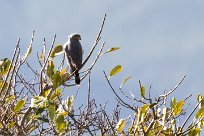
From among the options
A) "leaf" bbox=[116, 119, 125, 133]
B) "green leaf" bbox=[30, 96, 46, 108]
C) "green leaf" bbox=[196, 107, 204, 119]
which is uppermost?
"green leaf" bbox=[30, 96, 46, 108]

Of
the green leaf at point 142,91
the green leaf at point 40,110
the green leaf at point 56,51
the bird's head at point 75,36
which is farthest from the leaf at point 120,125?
the bird's head at point 75,36

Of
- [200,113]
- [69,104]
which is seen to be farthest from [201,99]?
[69,104]

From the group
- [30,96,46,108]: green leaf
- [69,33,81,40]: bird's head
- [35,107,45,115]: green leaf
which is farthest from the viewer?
[69,33,81,40]: bird's head


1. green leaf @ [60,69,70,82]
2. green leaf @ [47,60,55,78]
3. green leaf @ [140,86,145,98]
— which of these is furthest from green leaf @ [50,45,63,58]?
green leaf @ [140,86,145,98]

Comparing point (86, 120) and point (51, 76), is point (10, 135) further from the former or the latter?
point (86, 120)

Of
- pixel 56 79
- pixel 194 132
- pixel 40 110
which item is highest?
pixel 56 79

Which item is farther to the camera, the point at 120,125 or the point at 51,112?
the point at 120,125

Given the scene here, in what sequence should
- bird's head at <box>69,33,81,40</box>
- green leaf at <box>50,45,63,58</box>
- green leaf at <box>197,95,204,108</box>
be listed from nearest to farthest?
green leaf at <box>197,95,204,108</box> → green leaf at <box>50,45,63,58</box> → bird's head at <box>69,33,81,40</box>

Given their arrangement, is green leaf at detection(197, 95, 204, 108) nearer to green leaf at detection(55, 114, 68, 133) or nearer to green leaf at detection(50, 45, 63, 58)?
green leaf at detection(55, 114, 68, 133)

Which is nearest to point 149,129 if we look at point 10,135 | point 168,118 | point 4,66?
point 168,118

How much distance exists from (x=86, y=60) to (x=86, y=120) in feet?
2.67

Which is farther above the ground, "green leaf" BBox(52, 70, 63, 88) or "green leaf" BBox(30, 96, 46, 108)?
"green leaf" BBox(52, 70, 63, 88)

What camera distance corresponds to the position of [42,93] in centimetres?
463

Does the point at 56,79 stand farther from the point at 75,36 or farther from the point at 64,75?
the point at 75,36
